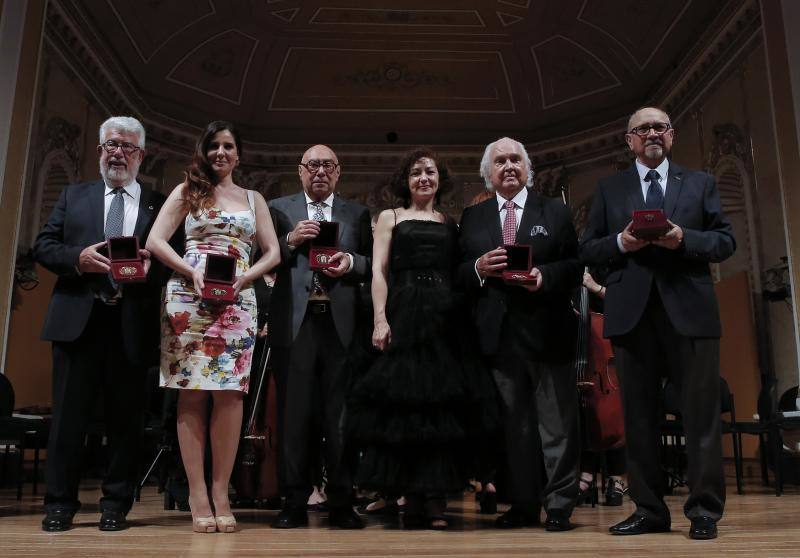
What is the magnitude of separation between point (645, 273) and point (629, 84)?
9.21 metres

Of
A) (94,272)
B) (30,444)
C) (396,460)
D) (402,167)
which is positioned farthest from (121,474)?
(30,444)

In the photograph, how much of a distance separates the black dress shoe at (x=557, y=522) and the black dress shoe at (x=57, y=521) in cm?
205

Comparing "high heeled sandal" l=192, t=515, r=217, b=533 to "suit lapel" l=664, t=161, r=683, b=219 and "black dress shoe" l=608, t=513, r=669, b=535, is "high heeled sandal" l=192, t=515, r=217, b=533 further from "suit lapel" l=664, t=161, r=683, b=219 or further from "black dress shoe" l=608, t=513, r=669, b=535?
"suit lapel" l=664, t=161, r=683, b=219

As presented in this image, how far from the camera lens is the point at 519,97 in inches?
497

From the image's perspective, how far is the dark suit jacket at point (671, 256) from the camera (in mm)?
3139

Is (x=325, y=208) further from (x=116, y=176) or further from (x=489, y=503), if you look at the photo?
(x=489, y=503)

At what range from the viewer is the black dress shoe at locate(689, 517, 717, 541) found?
→ 2.94m

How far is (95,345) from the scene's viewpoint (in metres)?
3.42

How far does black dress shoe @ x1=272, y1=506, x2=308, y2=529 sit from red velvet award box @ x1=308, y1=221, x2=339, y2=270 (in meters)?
1.10

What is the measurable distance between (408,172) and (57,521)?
2.25m

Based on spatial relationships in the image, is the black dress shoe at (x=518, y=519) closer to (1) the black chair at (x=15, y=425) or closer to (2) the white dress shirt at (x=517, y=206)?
(2) the white dress shirt at (x=517, y=206)

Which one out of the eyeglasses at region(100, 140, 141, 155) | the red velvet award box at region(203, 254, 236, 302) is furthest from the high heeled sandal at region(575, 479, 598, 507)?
the eyeglasses at region(100, 140, 141, 155)

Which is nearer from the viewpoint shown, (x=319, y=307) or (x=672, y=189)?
(x=672, y=189)

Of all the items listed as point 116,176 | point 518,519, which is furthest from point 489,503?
point 116,176
